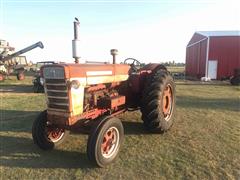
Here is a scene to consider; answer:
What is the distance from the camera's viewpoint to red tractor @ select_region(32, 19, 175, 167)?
3896 mm

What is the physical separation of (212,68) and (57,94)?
64.9ft

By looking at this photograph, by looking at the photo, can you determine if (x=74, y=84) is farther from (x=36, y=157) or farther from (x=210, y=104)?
(x=210, y=104)

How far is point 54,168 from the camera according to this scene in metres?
3.82

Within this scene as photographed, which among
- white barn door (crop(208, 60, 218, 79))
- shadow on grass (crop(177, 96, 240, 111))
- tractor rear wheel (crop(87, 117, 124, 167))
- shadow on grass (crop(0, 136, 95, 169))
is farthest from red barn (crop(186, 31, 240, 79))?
shadow on grass (crop(0, 136, 95, 169))

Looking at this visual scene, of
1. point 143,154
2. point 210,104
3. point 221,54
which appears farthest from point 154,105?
point 221,54

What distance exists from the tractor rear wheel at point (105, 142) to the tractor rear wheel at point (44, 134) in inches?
44.6

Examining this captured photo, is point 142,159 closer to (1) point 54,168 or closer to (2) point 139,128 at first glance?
(1) point 54,168

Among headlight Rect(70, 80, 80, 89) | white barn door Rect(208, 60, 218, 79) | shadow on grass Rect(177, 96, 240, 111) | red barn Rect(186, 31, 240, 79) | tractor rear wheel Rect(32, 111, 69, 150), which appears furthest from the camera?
white barn door Rect(208, 60, 218, 79)

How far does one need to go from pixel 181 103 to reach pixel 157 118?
13.7 ft

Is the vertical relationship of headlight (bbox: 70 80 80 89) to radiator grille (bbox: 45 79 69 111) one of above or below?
above

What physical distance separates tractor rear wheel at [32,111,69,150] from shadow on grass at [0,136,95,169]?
0.14 meters

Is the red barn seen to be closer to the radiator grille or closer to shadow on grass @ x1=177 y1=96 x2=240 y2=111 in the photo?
shadow on grass @ x1=177 y1=96 x2=240 y2=111

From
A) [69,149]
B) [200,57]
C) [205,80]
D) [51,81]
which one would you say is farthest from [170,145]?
[200,57]

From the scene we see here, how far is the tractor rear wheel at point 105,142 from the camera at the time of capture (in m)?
3.70
